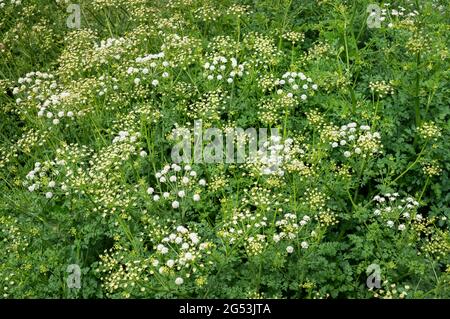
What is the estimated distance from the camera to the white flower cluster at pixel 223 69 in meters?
6.35

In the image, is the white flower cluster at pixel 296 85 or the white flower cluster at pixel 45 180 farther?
the white flower cluster at pixel 296 85

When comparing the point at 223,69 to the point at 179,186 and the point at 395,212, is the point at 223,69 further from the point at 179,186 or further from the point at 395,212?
the point at 395,212

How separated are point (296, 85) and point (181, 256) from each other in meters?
2.57

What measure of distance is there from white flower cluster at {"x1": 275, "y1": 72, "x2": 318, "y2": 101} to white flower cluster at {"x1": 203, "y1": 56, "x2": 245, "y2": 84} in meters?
0.51

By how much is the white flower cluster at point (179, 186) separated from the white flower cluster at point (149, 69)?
149 centimetres

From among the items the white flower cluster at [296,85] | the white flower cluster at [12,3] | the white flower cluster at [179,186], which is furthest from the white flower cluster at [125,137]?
the white flower cluster at [12,3]

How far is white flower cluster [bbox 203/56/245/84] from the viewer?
20.8ft

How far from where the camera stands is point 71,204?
543 centimetres

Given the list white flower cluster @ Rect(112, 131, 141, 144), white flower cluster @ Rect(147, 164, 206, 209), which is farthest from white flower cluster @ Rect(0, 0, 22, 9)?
white flower cluster @ Rect(147, 164, 206, 209)

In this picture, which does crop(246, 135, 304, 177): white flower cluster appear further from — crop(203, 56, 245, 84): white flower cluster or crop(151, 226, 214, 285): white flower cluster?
crop(203, 56, 245, 84): white flower cluster

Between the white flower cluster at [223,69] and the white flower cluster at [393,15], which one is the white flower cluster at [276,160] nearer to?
the white flower cluster at [223,69]

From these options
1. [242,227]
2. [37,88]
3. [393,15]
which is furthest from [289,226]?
[393,15]

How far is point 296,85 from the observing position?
604 centimetres
